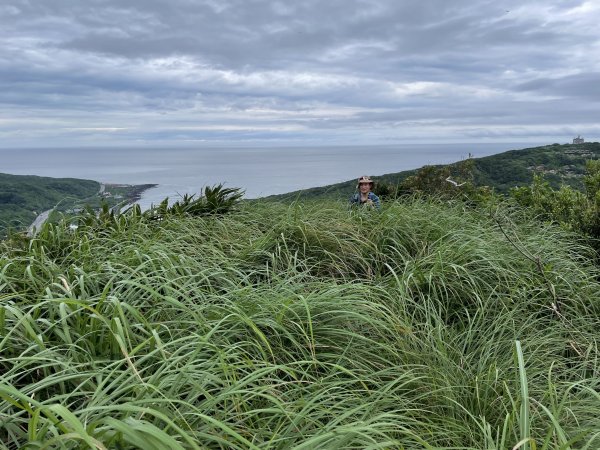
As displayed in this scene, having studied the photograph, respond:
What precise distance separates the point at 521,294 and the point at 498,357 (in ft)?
3.07

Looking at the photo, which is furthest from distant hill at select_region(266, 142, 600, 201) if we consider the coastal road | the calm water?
the coastal road

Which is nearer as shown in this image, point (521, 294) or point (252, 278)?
point (521, 294)

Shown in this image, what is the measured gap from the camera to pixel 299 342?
2369 millimetres

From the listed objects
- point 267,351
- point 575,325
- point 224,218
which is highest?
point 224,218

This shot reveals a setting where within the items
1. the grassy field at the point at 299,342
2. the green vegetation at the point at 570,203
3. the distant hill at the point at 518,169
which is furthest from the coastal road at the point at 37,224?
the green vegetation at the point at 570,203

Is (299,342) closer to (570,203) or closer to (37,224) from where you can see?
(37,224)

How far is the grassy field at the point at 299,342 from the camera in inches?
61.9

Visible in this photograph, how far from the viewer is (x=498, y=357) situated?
93.7 inches

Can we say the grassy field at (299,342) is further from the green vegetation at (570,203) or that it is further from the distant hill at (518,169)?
the distant hill at (518,169)

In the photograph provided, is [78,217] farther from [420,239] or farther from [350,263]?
[420,239]

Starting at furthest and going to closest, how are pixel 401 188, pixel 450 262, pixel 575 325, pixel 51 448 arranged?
1. pixel 401 188
2. pixel 450 262
3. pixel 575 325
4. pixel 51 448

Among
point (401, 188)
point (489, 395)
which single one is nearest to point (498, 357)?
point (489, 395)

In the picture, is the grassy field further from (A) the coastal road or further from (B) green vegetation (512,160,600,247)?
(B) green vegetation (512,160,600,247)

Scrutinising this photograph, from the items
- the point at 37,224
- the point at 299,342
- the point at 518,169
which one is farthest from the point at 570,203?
the point at 518,169
